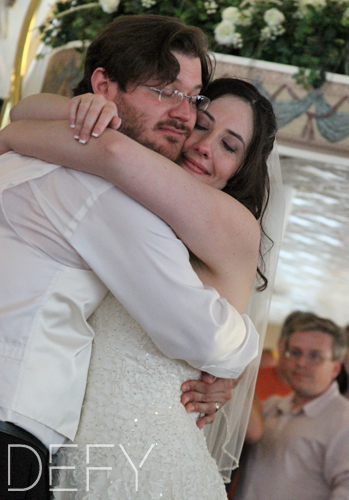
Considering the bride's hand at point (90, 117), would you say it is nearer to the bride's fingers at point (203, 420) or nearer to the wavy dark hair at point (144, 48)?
the wavy dark hair at point (144, 48)

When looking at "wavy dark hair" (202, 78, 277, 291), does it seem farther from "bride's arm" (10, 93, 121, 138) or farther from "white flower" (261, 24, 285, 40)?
"white flower" (261, 24, 285, 40)

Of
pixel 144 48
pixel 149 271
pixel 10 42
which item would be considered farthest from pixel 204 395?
pixel 10 42

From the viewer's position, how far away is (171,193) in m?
1.62

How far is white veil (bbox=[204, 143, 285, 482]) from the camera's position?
7.75 feet

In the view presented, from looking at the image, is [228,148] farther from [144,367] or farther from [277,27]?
[277,27]

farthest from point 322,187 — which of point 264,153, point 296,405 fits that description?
point 264,153

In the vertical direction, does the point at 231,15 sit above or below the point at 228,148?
above

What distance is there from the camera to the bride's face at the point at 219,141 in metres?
2.21

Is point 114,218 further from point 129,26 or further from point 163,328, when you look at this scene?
point 129,26

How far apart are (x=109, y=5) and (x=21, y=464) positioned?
422 cm

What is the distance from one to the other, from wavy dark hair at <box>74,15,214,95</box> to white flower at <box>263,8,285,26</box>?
8.68 ft

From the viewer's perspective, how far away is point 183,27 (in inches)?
82.0

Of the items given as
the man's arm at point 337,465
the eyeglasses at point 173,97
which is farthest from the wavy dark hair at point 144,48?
the man's arm at point 337,465

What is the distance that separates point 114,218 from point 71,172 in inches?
8.3
